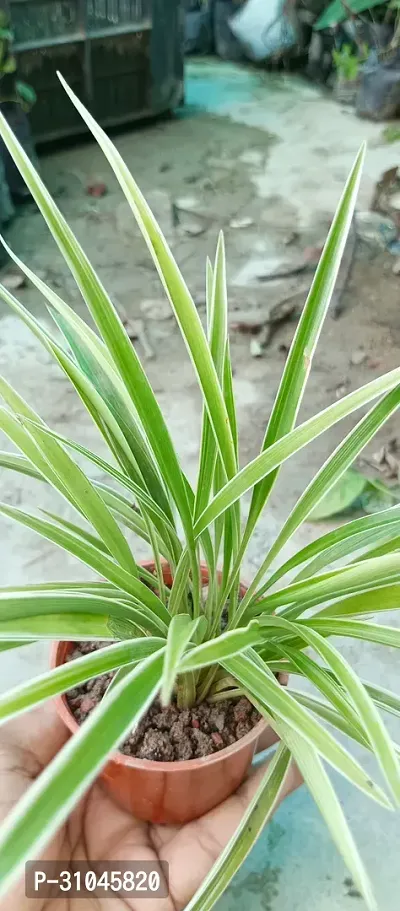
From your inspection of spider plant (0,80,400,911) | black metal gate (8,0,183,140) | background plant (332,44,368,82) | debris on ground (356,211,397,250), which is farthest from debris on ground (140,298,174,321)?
background plant (332,44,368,82)

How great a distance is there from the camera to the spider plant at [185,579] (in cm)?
48

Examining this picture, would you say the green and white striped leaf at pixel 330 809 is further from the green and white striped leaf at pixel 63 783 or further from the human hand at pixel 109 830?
the human hand at pixel 109 830

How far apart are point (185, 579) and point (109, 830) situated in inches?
13.4

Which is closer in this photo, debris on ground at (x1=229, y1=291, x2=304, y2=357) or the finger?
the finger

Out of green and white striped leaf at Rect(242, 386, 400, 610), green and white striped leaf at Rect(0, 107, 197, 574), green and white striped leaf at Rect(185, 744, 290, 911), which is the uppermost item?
green and white striped leaf at Rect(0, 107, 197, 574)

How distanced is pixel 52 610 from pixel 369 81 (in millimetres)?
3402

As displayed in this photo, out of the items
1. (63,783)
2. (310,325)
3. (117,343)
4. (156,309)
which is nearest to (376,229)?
(156,309)

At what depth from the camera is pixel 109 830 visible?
2.70 ft

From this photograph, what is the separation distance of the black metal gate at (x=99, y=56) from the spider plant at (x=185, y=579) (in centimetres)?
245

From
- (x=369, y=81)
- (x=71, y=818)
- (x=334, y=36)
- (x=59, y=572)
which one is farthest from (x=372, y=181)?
(x=71, y=818)

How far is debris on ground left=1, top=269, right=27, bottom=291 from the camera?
2066 millimetres

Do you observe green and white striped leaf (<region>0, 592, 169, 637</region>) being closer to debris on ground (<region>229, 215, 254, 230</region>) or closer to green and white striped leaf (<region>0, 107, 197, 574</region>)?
green and white striped leaf (<region>0, 107, 197, 574</region>)

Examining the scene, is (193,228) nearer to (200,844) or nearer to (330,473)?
(330,473)

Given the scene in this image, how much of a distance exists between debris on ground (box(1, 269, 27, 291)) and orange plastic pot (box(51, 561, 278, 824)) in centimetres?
149
